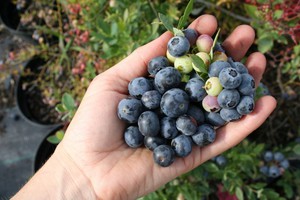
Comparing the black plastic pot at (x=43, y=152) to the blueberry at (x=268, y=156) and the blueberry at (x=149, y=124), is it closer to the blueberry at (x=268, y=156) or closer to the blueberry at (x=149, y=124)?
the blueberry at (x=149, y=124)

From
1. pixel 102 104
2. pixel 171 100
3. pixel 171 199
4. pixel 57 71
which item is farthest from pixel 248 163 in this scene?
pixel 57 71

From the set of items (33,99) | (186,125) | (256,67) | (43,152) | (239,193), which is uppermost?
(186,125)

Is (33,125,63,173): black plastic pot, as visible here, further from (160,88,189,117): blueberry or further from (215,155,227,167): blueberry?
(160,88,189,117): blueberry

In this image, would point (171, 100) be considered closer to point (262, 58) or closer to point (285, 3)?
point (262, 58)

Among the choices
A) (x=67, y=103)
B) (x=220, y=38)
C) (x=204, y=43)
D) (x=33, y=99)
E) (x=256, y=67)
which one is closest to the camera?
(x=204, y=43)

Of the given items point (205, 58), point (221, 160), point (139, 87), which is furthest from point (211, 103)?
point (221, 160)

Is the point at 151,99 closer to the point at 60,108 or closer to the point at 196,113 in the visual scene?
the point at 196,113

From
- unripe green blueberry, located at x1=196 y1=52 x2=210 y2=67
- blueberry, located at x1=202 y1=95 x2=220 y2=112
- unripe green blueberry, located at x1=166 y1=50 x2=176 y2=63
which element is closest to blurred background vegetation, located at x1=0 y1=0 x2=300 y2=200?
unripe green blueberry, located at x1=166 y1=50 x2=176 y2=63
